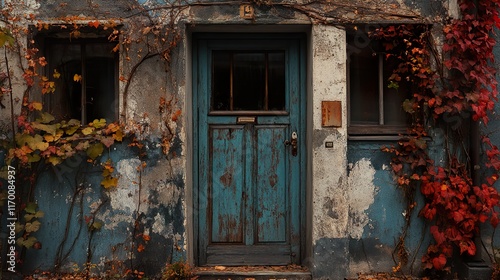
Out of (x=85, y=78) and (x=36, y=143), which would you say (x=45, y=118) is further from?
(x=85, y=78)

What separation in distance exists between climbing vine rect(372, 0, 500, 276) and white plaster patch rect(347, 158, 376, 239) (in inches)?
10.8

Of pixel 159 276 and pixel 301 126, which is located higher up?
pixel 301 126

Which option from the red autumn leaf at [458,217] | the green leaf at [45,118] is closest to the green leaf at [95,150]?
the green leaf at [45,118]

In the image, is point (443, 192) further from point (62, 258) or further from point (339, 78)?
point (62, 258)

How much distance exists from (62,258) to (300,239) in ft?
7.52

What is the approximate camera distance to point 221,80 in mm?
6004

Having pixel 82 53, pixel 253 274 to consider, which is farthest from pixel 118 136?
pixel 253 274

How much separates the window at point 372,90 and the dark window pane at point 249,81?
878mm

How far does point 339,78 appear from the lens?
18.4 ft

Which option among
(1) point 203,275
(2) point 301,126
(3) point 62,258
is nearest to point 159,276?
(1) point 203,275

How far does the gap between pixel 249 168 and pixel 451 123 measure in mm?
1989

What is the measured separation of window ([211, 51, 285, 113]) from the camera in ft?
19.6

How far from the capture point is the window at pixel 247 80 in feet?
19.6

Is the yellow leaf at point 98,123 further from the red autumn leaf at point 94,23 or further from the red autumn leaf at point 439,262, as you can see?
the red autumn leaf at point 439,262
